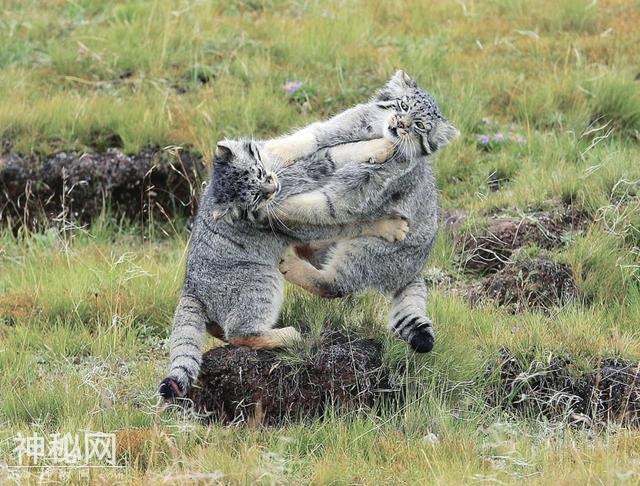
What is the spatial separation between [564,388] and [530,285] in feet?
4.59

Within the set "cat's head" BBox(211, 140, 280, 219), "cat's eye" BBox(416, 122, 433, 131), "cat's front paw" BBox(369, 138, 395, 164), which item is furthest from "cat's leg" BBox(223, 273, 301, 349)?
"cat's eye" BBox(416, 122, 433, 131)

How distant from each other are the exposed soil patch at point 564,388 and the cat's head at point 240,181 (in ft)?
6.18

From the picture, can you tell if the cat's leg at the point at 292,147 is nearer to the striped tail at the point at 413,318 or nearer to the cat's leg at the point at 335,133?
the cat's leg at the point at 335,133

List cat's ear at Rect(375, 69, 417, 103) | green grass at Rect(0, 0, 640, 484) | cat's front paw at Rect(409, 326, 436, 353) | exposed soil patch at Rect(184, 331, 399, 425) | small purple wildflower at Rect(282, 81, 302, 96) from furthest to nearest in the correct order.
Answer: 1. small purple wildflower at Rect(282, 81, 302, 96)
2. cat's ear at Rect(375, 69, 417, 103)
3. exposed soil patch at Rect(184, 331, 399, 425)
4. cat's front paw at Rect(409, 326, 436, 353)
5. green grass at Rect(0, 0, 640, 484)

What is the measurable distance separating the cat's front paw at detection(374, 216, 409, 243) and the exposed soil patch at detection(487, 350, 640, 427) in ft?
3.44

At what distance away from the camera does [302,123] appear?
10156mm

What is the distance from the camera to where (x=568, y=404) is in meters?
6.35

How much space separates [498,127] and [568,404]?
14.4 ft

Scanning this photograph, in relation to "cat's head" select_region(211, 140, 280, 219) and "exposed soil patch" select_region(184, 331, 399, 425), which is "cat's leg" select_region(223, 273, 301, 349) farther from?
"cat's head" select_region(211, 140, 280, 219)

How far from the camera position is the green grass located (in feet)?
19.1

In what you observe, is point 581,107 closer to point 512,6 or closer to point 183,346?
point 512,6

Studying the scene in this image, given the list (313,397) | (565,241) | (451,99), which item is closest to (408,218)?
(313,397)

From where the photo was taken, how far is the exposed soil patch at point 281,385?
6.51 metres

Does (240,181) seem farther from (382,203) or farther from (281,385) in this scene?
(281,385)
